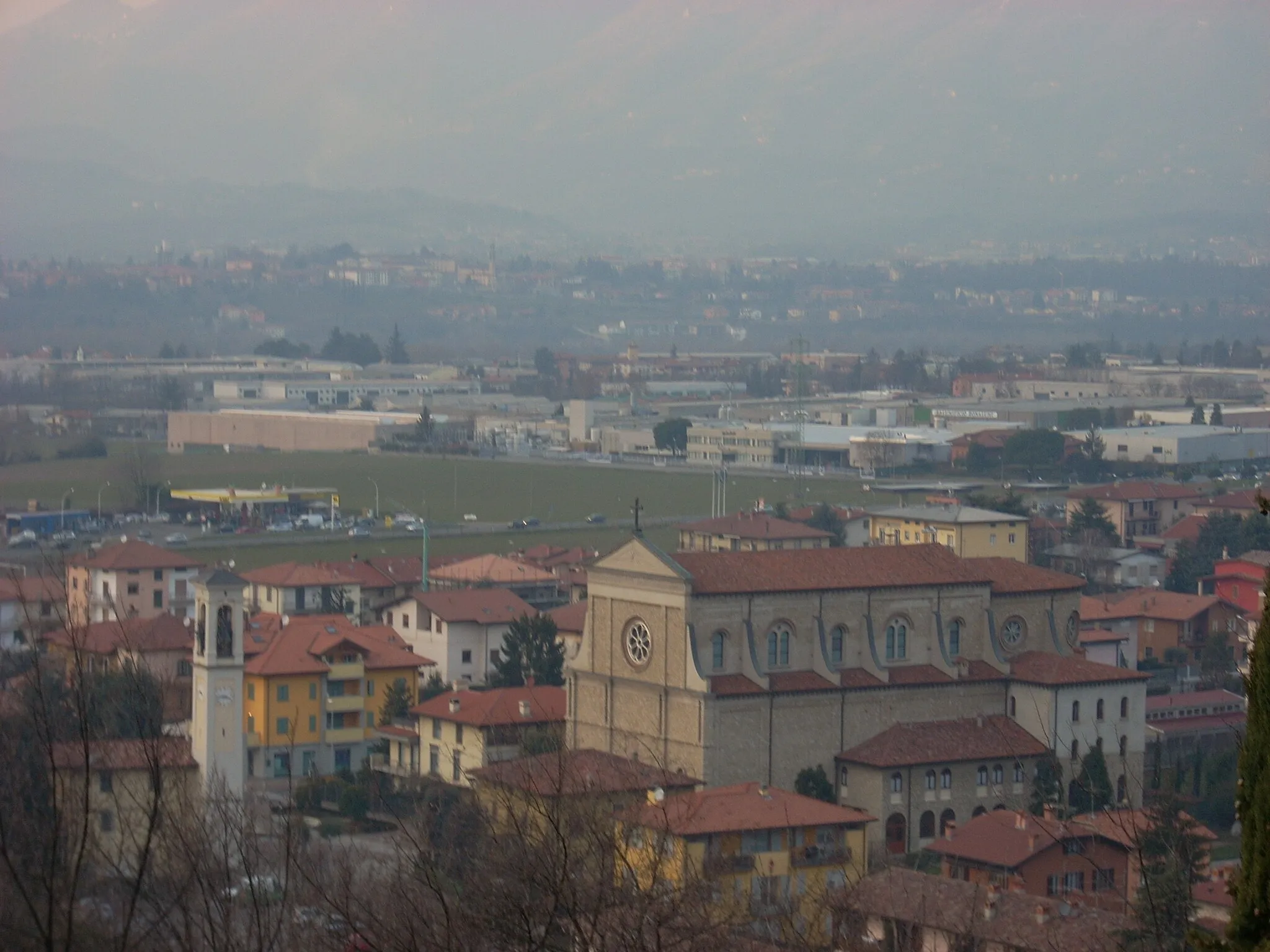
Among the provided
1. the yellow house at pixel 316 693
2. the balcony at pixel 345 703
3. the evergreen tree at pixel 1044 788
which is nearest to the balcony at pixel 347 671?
the yellow house at pixel 316 693

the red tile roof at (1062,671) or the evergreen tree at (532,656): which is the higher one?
the red tile roof at (1062,671)

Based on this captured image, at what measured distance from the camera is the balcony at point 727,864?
14039 millimetres

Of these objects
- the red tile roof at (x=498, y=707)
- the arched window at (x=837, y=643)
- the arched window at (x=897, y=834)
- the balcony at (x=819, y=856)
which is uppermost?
the arched window at (x=837, y=643)

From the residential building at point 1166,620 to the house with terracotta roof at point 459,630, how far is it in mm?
6114

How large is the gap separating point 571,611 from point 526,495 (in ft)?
63.5

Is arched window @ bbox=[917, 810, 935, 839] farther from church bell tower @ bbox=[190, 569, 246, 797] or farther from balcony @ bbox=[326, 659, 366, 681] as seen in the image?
balcony @ bbox=[326, 659, 366, 681]

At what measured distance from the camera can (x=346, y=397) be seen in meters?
69.1

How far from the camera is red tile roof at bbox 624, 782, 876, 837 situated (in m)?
14.9

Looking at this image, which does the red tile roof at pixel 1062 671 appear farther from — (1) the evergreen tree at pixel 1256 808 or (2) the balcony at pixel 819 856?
(1) the evergreen tree at pixel 1256 808

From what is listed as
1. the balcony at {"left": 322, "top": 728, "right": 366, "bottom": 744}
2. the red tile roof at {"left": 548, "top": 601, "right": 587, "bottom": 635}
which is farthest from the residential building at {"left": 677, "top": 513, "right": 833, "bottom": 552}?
the balcony at {"left": 322, "top": 728, "right": 366, "bottom": 744}

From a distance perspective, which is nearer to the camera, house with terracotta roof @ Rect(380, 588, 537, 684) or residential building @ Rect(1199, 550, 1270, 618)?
house with terracotta roof @ Rect(380, 588, 537, 684)

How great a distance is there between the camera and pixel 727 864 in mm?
14555

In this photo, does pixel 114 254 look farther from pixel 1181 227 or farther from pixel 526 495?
pixel 526 495

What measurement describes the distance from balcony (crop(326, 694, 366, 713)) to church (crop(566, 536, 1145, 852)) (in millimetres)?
2727
